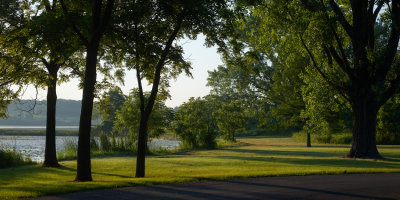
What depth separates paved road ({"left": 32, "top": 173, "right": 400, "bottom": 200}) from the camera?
32.6ft

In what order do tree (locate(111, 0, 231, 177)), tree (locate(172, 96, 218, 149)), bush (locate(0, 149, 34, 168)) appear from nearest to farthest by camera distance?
tree (locate(111, 0, 231, 177)) → bush (locate(0, 149, 34, 168)) → tree (locate(172, 96, 218, 149))

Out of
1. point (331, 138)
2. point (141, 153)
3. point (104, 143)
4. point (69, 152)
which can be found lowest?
point (69, 152)

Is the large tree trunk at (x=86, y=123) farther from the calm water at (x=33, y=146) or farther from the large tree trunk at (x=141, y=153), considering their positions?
the calm water at (x=33, y=146)

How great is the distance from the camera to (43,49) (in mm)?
15586

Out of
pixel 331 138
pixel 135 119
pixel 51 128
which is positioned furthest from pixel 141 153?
pixel 331 138

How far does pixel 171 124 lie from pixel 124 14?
21.3 metres

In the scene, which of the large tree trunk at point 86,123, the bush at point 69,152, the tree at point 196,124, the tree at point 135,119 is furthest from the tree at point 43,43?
the tree at point 196,124

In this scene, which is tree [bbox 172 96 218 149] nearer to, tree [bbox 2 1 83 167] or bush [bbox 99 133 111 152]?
bush [bbox 99 133 111 152]

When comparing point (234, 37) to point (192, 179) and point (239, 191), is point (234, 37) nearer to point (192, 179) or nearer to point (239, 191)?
point (192, 179)

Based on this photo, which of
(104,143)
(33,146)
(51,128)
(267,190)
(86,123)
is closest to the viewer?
(267,190)

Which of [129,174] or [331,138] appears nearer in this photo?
[129,174]

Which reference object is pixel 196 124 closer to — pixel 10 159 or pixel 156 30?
pixel 10 159

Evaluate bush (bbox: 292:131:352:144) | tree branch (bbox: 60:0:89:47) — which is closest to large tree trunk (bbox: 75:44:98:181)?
tree branch (bbox: 60:0:89:47)

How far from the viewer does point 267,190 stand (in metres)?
10.9
